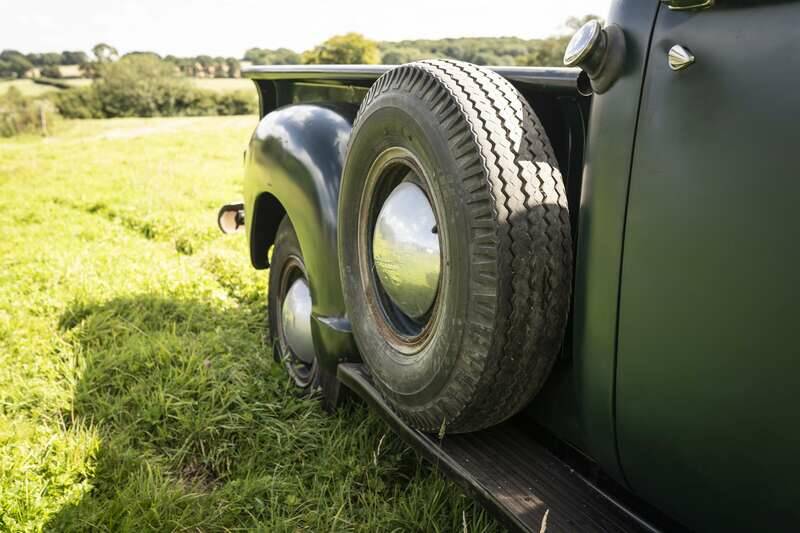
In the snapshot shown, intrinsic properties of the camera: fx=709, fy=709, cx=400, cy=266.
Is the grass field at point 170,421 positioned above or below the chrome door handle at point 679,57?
below

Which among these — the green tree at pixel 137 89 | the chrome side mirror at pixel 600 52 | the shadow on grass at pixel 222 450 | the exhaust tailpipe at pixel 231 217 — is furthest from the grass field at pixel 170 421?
the green tree at pixel 137 89

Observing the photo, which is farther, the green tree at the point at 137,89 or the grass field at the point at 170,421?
the green tree at the point at 137,89

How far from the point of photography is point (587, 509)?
150 centimetres

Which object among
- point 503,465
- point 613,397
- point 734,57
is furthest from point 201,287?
point 734,57

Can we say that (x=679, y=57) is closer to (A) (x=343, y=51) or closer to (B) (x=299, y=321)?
(B) (x=299, y=321)

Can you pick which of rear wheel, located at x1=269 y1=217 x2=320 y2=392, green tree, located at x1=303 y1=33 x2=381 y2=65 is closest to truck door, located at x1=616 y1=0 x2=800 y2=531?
rear wheel, located at x1=269 y1=217 x2=320 y2=392

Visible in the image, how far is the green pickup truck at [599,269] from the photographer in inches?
42.6

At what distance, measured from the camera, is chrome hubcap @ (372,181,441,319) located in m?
1.76

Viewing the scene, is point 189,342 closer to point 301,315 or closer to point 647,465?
point 301,315

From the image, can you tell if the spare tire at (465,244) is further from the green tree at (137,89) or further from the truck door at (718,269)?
the green tree at (137,89)

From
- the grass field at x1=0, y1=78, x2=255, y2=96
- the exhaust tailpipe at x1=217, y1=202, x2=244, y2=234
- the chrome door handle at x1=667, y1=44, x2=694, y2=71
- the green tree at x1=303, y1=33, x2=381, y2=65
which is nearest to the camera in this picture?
the chrome door handle at x1=667, y1=44, x2=694, y2=71

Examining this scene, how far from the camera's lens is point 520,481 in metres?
1.62

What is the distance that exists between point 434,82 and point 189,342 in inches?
85.9

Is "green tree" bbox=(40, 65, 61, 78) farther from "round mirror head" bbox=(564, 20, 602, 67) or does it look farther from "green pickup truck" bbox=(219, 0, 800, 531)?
"round mirror head" bbox=(564, 20, 602, 67)
